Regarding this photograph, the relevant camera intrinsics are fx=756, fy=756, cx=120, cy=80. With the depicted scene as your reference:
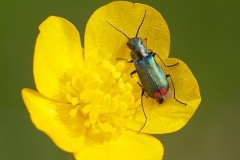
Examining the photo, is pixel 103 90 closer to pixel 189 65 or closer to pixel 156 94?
pixel 156 94

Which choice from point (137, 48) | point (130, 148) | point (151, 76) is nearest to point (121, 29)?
point (137, 48)

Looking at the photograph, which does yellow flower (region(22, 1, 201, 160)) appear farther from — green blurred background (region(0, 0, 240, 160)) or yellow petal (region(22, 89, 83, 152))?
green blurred background (region(0, 0, 240, 160))

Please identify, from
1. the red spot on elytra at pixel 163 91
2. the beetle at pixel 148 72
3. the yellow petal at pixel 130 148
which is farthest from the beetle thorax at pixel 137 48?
the yellow petal at pixel 130 148

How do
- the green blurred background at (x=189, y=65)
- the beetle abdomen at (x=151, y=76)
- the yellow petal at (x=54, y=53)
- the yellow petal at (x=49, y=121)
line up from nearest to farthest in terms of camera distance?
the yellow petal at (x=49, y=121), the yellow petal at (x=54, y=53), the beetle abdomen at (x=151, y=76), the green blurred background at (x=189, y=65)

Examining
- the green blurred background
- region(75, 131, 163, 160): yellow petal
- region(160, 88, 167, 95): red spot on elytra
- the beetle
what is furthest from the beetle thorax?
the green blurred background

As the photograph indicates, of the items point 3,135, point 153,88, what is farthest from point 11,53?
point 153,88

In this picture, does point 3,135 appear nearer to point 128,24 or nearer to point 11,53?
point 11,53

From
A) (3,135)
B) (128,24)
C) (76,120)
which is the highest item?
(128,24)

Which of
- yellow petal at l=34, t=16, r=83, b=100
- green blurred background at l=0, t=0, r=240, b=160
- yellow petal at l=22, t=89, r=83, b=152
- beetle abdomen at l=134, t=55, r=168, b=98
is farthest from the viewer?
green blurred background at l=0, t=0, r=240, b=160

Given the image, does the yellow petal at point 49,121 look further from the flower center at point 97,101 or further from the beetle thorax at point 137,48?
the beetle thorax at point 137,48
